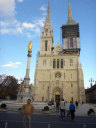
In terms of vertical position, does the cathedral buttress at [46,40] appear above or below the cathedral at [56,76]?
above

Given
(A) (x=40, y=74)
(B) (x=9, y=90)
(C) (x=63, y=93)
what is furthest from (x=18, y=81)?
(C) (x=63, y=93)

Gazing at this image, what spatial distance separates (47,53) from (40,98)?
698 inches

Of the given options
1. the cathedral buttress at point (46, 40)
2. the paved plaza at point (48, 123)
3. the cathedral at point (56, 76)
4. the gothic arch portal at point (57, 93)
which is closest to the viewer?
the paved plaza at point (48, 123)

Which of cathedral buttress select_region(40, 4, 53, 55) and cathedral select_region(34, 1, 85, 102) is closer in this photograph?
cathedral select_region(34, 1, 85, 102)

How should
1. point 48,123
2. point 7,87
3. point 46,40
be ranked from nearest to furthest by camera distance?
point 48,123 → point 7,87 → point 46,40

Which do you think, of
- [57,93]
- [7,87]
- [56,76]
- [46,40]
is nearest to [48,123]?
[57,93]

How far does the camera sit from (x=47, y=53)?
4828cm

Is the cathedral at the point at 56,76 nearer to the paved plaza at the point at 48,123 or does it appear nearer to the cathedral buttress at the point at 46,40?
the cathedral buttress at the point at 46,40

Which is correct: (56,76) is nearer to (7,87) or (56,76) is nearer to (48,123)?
(7,87)

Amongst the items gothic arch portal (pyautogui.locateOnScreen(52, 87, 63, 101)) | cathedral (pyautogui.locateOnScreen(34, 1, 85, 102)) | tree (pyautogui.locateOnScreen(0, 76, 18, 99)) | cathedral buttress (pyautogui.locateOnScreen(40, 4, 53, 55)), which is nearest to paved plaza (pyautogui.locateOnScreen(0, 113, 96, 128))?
cathedral (pyautogui.locateOnScreen(34, 1, 85, 102))

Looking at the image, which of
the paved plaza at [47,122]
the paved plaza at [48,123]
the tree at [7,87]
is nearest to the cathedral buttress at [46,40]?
the tree at [7,87]

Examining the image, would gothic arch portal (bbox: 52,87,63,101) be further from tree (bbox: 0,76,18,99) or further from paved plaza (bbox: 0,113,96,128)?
paved plaza (bbox: 0,113,96,128)

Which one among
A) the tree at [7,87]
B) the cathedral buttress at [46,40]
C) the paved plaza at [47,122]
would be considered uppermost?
the cathedral buttress at [46,40]

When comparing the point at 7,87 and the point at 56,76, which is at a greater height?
the point at 56,76
